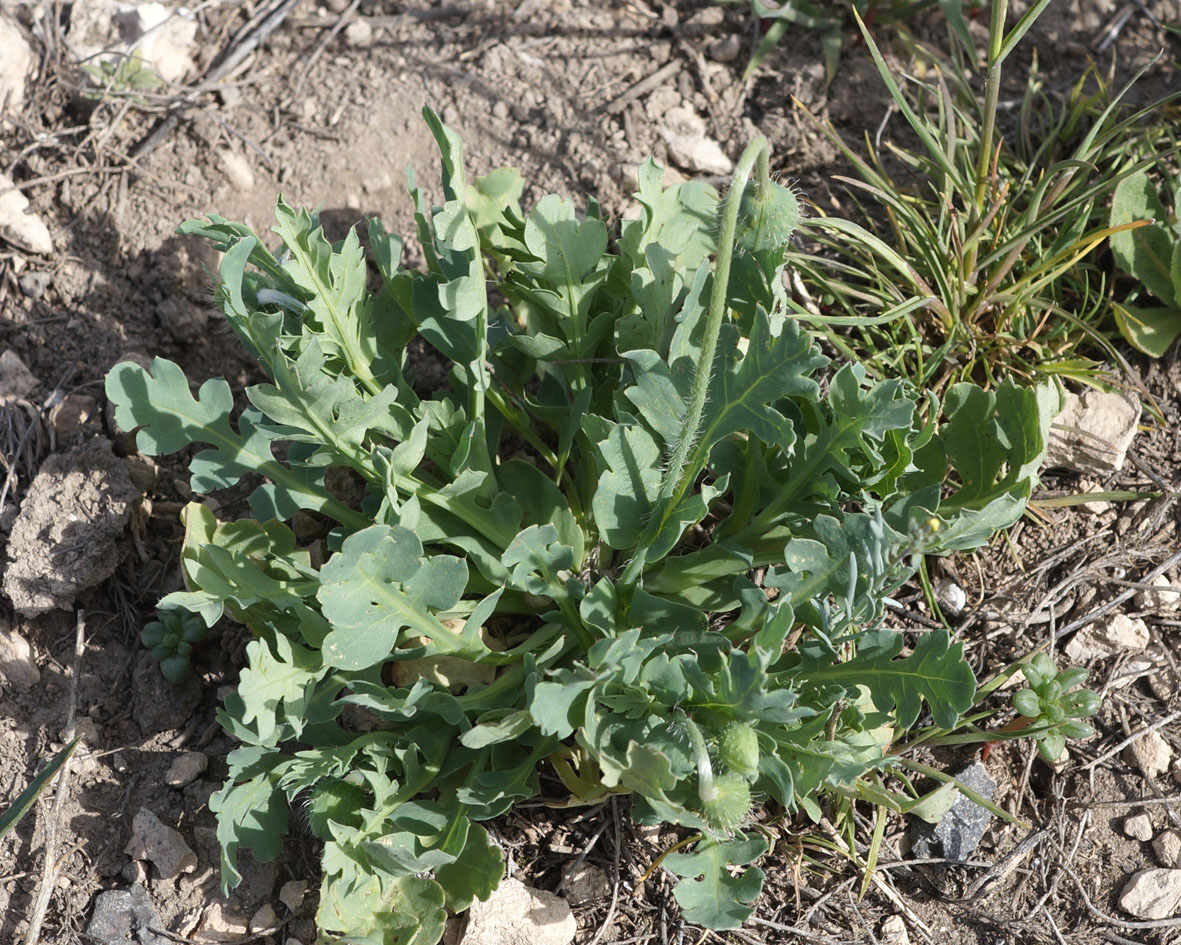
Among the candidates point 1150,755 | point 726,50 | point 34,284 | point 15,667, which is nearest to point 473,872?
point 15,667

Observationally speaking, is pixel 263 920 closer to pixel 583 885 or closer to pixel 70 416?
→ pixel 583 885

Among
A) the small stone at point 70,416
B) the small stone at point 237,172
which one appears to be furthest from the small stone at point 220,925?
the small stone at point 237,172

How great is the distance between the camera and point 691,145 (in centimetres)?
353

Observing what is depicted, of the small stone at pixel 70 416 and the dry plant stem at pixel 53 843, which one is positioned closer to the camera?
the dry plant stem at pixel 53 843

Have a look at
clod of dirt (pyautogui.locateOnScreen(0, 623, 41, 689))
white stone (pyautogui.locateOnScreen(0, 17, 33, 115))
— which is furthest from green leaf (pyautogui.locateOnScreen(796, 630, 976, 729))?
white stone (pyautogui.locateOnScreen(0, 17, 33, 115))

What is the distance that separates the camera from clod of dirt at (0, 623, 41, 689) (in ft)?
9.38

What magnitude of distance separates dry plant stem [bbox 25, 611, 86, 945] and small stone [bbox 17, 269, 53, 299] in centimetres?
124

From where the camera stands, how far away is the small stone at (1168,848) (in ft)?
8.85

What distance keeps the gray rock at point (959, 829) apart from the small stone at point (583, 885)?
84cm

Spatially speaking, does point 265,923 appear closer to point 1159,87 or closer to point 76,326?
point 76,326

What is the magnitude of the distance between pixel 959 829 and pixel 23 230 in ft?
11.2

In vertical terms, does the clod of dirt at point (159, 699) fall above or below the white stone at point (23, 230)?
below

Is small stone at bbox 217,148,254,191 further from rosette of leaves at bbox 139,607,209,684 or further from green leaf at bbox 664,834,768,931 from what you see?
green leaf at bbox 664,834,768,931

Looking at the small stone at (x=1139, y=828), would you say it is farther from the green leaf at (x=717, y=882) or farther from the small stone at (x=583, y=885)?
the small stone at (x=583, y=885)
